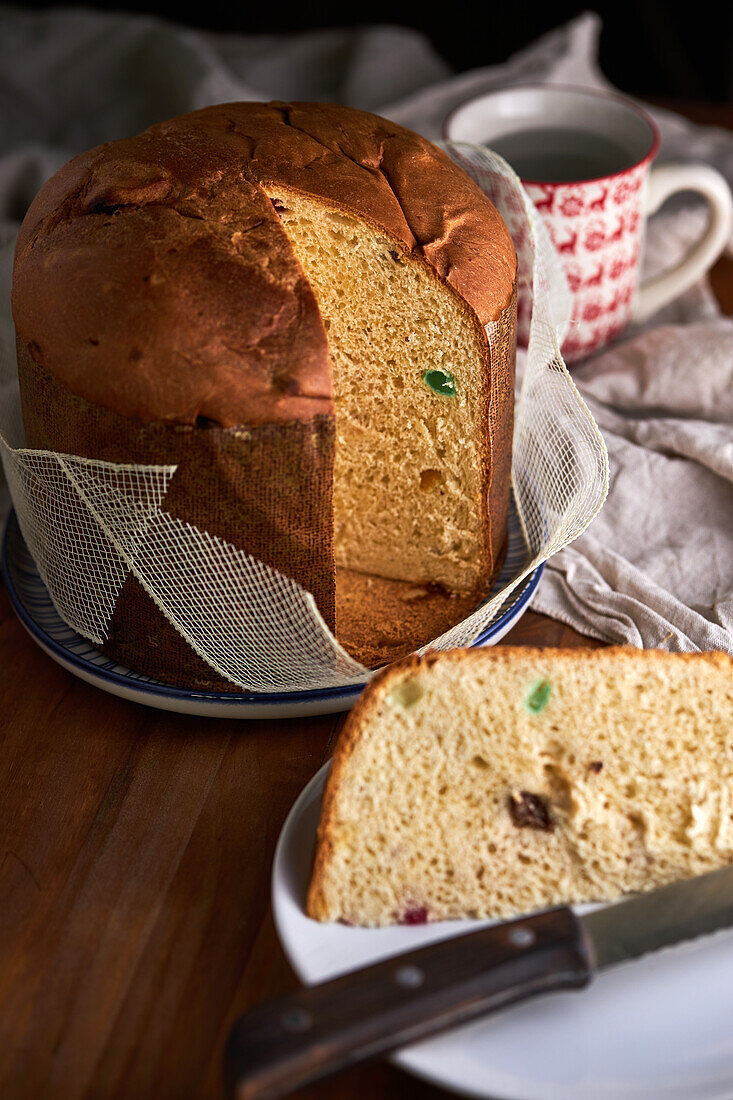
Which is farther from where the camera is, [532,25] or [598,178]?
[532,25]

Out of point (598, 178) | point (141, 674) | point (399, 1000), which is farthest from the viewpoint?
point (598, 178)

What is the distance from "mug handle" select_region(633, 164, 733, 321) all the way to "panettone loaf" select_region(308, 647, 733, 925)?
1122mm

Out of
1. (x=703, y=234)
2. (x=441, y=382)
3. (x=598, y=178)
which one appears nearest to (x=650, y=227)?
(x=703, y=234)

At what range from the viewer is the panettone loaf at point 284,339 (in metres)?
1.25

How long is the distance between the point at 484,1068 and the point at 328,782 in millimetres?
310

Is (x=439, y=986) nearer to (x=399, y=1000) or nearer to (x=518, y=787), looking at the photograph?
(x=399, y=1000)

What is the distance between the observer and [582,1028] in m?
1.01

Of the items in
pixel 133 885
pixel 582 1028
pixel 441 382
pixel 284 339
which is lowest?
pixel 133 885

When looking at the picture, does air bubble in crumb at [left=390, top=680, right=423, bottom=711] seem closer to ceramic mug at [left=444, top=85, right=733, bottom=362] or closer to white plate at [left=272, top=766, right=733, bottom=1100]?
white plate at [left=272, top=766, right=733, bottom=1100]

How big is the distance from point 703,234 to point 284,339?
3.80 feet

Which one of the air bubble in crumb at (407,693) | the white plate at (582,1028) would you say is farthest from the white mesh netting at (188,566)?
the white plate at (582,1028)

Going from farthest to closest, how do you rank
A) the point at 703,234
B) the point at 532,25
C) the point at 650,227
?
the point at 532,25 → the point at 650,227 → the point at 703,234

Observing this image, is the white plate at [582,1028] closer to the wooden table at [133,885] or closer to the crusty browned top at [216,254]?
the wooden table at [133,885]

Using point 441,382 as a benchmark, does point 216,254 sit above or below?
above
